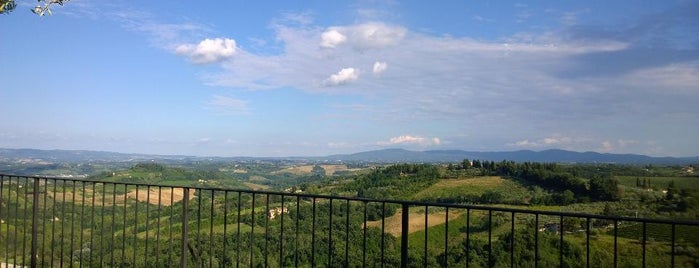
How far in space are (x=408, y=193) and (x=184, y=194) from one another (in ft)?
146

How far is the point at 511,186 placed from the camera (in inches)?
1730

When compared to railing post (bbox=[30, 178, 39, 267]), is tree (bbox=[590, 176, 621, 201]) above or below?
below

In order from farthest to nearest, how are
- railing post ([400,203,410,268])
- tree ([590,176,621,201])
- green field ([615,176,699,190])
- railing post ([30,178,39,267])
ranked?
green field ([615,176,699,190]) → tree ([590,176,621,201]) → railing post ([30,178,39,267]) → railing post ([400,203,410,268])

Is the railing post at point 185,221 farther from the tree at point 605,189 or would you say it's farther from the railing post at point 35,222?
the tree at point 605,189

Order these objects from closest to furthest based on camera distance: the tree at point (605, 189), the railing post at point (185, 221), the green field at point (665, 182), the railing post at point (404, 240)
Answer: the railing post at point (404, 240) → the railing post at point (185, 221) → the tree at point (605, 189) → the green field at point (665, 182)

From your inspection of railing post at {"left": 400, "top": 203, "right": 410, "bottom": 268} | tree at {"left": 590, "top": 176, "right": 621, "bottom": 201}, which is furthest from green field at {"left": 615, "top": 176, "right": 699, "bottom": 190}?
railing post at {"left": 400, "top": 203, "right": 410, "bottom": 268}

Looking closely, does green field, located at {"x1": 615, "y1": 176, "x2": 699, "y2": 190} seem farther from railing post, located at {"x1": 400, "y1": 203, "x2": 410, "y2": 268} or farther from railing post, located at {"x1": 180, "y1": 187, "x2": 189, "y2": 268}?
railing post, located at {"x1": 180, "y1": 187, "x2": 189, "y2": 268}

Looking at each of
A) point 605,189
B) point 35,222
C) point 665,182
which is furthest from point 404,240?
point 665,182

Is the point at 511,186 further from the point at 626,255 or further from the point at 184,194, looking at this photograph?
the point at 184,194

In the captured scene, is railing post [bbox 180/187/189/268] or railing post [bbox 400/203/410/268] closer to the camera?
railing post [bbox 400/203/410/268]

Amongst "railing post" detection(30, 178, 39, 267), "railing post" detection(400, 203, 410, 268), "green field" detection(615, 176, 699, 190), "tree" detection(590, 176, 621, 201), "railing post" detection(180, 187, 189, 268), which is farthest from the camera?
"green field" detection(615, 176, 699, 190)

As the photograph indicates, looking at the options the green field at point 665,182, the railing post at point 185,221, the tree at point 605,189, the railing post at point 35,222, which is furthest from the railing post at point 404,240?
the green field at point 665,182

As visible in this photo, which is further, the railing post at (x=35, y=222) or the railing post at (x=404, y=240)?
the railing post at (x=35, y=222)

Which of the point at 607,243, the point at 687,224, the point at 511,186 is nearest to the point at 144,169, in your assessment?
the point at 511,186
